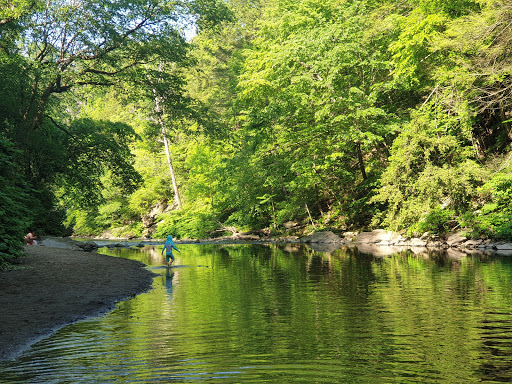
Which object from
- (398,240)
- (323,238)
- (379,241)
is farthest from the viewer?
(323,238)

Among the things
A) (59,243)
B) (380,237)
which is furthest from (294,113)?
(59,243)

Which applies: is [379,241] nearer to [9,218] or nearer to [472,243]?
[472,243]

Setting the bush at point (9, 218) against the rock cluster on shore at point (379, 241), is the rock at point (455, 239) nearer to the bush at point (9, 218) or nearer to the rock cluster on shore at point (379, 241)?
the rock cluster on shore at point (379, 241)

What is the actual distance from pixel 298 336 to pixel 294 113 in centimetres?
2661

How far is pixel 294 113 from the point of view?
32.9m

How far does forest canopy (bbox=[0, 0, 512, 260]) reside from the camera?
780 inches

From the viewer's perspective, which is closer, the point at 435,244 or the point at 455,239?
the point at 455,239

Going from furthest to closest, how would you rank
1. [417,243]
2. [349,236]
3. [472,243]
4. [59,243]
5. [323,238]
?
[323,238]
[349,236]
[59,243]
[417,243]
[472,243]

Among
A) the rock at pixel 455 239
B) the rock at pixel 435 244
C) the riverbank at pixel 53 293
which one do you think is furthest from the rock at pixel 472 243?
the riverbank at pixel 53 293

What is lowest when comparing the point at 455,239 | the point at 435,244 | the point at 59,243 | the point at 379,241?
the point at 435,244

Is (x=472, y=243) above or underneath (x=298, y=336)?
above

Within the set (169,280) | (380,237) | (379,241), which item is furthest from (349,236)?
(169,280)

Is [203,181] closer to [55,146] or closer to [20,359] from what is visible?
[55,146]

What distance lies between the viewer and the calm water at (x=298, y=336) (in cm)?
572
